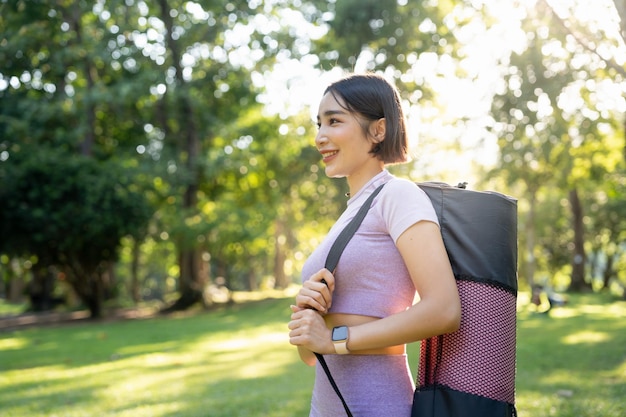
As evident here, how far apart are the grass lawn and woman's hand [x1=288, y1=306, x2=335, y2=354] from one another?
5946 millimetres

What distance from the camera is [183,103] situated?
1027 inches

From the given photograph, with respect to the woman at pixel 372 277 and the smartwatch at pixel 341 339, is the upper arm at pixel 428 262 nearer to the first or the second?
the woman at pixel 372 277

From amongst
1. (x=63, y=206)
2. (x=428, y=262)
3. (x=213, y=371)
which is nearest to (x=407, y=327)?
(x=428, y=262)

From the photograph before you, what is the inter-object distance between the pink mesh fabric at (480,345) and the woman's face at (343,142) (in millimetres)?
505

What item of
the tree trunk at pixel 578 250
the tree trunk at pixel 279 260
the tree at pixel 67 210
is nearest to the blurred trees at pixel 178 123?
the tree at pixel 67 210

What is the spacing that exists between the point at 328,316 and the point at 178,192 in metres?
24.1

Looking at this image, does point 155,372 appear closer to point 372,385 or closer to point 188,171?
point 372,385

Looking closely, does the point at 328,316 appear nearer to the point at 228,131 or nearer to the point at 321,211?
the point at 228,131

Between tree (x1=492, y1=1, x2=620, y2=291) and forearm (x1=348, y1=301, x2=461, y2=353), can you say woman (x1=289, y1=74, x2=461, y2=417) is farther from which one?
tree (x1=492, y1=1, x2=620, y2=291)

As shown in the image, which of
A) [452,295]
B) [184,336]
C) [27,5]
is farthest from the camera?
[27,5]

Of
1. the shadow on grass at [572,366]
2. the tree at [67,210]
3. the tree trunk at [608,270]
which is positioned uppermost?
the tree at [67,210]

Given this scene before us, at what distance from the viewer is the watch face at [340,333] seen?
6.03ft

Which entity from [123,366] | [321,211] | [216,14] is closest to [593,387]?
[123,366]

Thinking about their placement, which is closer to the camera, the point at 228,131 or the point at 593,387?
the point at 593,387
